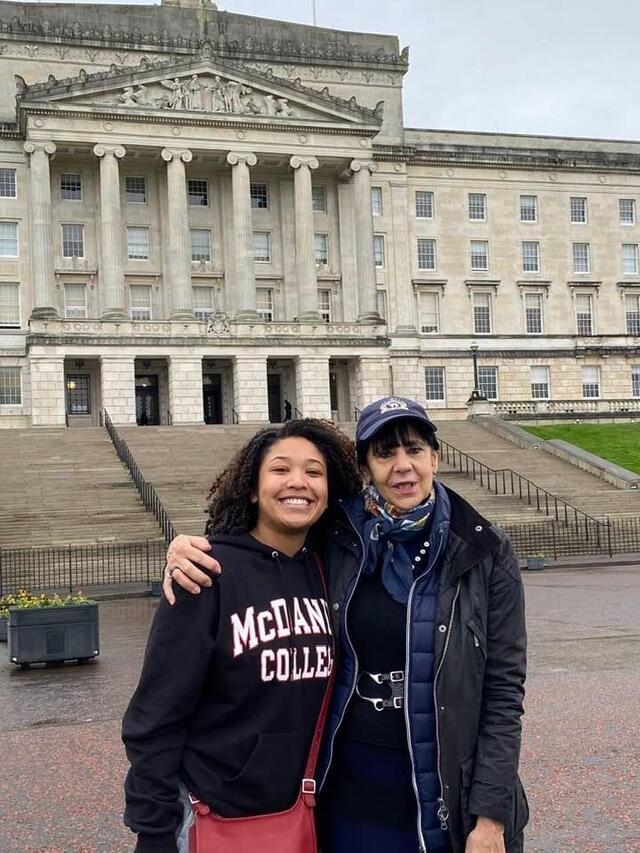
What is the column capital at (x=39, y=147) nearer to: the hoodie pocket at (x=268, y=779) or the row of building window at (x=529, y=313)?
the row of building window at (x=529, y=313)

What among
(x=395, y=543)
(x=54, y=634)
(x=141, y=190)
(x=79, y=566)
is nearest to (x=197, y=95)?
(x=141, y=190)

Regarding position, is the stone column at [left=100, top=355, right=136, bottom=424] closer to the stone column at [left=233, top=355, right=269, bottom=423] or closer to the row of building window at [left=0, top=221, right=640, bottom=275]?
the stone column at [left=233, top=355, right=269, bottom=423]

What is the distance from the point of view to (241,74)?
173 feet

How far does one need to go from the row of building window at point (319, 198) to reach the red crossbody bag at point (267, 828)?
53780 mm

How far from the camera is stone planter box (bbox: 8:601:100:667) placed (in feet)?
44.2

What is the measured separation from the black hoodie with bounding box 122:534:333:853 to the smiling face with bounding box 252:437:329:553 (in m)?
0.24

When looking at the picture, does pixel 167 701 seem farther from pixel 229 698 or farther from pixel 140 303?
pixel 140 303

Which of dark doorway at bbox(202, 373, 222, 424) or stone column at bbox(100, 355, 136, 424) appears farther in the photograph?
dark doorway at bbox(202, 373, 222, 424)

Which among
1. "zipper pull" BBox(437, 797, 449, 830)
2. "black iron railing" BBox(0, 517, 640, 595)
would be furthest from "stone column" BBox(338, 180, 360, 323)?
"zipper pull" BBox(437, 797, 449, 830)

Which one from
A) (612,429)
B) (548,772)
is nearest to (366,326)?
(612,429)

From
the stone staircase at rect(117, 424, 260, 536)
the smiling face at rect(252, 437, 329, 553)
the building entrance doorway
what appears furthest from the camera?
the building entrance doorway

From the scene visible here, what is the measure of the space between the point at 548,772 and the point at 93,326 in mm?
44941

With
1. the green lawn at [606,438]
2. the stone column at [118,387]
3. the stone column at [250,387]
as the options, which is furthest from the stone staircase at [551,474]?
the stone column at [118,387]

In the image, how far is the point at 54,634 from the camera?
13531 mm
